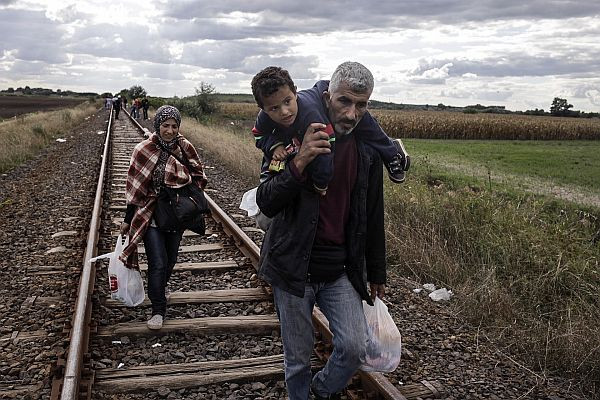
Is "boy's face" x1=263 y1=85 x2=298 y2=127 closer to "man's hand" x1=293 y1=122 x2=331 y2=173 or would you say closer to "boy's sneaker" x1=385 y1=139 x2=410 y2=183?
"man's hand" x1=293 y1=122 x2=331 y2=173

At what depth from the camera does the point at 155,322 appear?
4801 millimetres

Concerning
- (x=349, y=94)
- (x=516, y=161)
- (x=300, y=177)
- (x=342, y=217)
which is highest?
(x=349, y=94)

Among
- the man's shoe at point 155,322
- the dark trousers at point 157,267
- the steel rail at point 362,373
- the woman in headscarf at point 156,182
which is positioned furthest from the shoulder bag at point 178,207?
the steel rail at point 362,373

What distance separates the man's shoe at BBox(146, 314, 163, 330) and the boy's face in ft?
8.65

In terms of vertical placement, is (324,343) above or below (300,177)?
below

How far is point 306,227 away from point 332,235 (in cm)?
18

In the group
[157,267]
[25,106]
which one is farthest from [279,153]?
[25,106]

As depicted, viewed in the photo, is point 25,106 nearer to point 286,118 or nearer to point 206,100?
point 206,100

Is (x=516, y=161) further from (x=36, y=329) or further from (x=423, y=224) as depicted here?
(x=36, y=329)

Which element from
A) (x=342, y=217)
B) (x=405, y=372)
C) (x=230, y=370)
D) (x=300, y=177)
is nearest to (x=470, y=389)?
(x=405, y=372)

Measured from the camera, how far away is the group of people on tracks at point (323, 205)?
8.66ft

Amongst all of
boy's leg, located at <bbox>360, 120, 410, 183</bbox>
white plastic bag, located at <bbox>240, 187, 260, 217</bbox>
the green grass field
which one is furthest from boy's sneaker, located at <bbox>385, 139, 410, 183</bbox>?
the green grass field

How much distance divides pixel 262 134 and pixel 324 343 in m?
2.09

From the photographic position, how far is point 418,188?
10.3m
